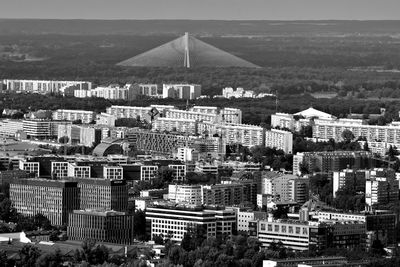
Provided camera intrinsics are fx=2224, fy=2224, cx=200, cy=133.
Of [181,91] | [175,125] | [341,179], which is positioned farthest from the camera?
[181,91]

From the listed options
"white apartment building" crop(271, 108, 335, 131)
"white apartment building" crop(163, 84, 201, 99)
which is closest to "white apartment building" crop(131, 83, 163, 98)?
"white apartment building" crop(163, 84, 201, 99)

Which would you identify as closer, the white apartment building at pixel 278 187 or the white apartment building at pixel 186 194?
the white apartment building at pixel 186 194

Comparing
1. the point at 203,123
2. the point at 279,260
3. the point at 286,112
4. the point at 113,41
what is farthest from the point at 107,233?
the point at 113,41

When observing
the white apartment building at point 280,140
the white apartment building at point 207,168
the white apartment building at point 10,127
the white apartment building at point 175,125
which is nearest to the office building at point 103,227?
the white apartment building at point 207,168

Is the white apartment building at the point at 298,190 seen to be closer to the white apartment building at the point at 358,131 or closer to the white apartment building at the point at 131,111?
the white apartment building at the point at 358,131

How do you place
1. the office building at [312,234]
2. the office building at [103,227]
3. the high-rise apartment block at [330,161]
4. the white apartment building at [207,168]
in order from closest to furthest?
the office building at [312,234]
the office building at [103,227]
the white apartment building at [207,168]
the high-rise apartment block at [330,161]

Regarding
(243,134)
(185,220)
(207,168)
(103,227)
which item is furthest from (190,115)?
(103,227)

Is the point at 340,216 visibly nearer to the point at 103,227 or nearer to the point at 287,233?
the point at 287,233
